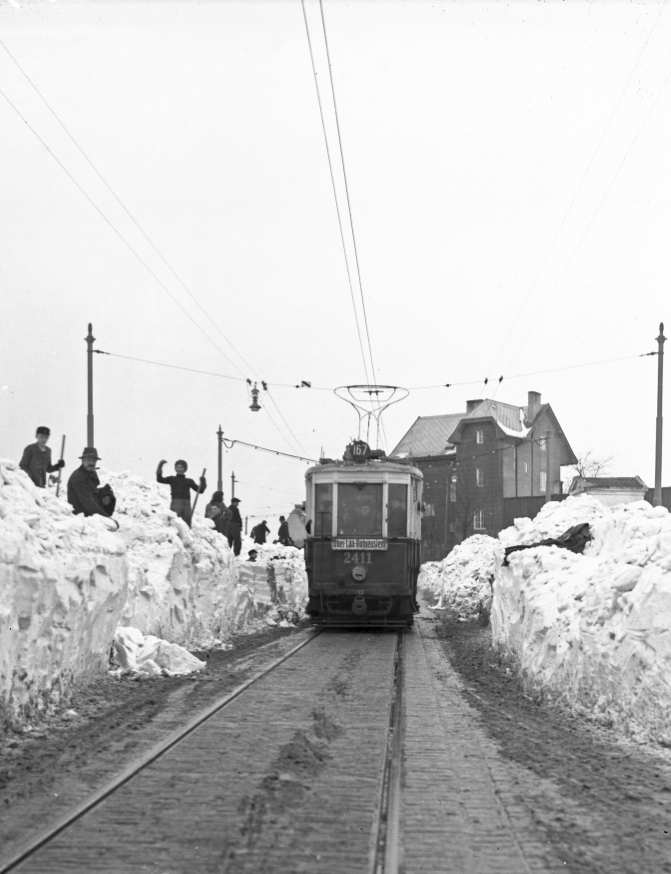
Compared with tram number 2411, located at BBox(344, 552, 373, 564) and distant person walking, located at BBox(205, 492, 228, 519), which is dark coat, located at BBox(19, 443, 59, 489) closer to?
tram number 2411, located at BBox(344, 552, 373, 564)

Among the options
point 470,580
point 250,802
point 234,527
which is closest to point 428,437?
point 470,580

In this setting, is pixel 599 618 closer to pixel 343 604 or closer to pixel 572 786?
pixel 572 786

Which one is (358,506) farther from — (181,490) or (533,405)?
(533,405)

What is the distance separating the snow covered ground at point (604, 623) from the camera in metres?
7.50

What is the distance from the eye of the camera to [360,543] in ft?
58.0

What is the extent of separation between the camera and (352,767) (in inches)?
253

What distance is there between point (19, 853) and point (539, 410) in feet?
218

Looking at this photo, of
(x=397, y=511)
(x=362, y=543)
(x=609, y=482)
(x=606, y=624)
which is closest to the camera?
(x=606, y=624)

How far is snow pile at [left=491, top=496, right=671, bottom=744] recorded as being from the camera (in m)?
7.50

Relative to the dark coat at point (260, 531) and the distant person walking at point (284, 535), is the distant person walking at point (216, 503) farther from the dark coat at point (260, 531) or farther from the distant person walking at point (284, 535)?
the distant person walking at point (284, 535)

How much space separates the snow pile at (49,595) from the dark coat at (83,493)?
1.47 m

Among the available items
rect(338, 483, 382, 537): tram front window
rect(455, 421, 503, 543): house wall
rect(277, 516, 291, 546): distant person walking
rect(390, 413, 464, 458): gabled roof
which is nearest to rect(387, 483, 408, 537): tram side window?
rect(338, 483, 382, 537): tram front window

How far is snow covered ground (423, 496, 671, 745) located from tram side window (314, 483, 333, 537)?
15.5 ft

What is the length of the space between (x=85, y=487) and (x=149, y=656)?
89.5 inches
